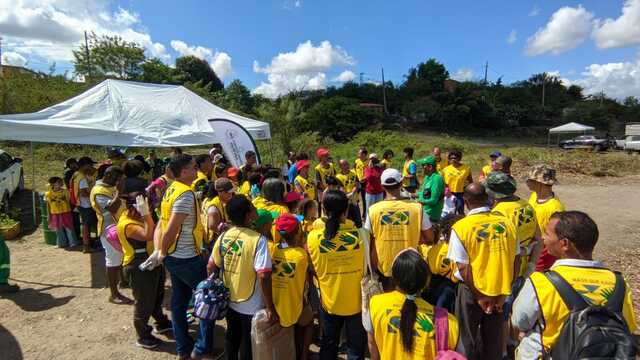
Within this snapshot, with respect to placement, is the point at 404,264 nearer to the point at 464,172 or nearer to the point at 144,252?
the point at 144,252

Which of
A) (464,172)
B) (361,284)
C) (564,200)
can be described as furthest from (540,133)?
(361,284)

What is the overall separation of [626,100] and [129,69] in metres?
60.2

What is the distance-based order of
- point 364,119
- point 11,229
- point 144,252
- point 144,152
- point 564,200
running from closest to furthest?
point 144,252
point 11,229
point 564,200
point 144,152
point 364,119

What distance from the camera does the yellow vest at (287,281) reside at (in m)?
2.69

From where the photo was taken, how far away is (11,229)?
7273 mm

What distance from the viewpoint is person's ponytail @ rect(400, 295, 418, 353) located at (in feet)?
5.97

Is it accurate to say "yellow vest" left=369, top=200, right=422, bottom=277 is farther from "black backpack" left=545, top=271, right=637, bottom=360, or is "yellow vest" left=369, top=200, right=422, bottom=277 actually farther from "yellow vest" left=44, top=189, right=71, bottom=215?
"yellow vest" left=44, top=189, right=71, bottom=215

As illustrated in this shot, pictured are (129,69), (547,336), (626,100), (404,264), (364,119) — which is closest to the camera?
(547,336)

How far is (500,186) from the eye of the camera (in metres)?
3.18

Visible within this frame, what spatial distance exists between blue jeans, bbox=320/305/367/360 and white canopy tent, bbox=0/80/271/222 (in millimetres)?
5132

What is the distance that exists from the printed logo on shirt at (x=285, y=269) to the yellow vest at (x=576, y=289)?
160cm

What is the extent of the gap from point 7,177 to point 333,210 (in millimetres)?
10241

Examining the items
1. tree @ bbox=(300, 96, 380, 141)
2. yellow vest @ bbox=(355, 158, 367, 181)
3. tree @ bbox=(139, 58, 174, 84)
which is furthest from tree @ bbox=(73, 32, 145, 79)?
yellow vest @ bbox=(355, 158, 367, 181)

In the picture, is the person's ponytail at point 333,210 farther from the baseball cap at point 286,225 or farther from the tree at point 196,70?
the tree at point 196,70
